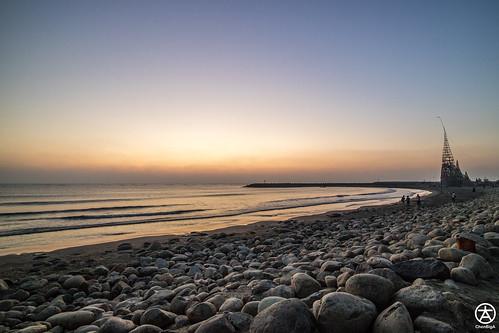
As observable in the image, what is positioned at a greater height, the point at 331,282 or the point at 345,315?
the point at 345,315

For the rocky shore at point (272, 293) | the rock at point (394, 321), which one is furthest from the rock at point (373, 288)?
the rock at point (394, 321)

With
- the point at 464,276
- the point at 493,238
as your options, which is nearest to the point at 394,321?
the point at 464,276

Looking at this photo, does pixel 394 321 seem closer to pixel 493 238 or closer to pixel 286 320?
pixel 286 320

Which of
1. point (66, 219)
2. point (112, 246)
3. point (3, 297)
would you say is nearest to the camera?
point (3, 297)

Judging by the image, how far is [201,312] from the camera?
136 inches

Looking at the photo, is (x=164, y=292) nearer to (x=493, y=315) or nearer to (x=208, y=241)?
(x=493, y=315)

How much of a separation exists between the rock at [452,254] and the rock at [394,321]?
2.19 m

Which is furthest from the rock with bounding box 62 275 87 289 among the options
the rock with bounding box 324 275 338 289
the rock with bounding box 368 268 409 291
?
the rock with bounding box 368 268 409 291

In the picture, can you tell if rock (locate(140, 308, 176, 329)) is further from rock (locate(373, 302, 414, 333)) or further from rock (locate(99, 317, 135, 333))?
rock (locate(373, 302, 414, 333))

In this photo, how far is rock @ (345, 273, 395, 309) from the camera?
2.80m

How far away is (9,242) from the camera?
41.2 feet

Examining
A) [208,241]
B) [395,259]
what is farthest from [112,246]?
[395,259]

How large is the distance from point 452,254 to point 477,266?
1.59 feet

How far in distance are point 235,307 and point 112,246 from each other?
30.4 ft
